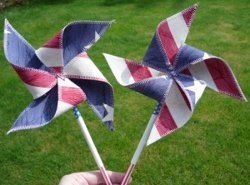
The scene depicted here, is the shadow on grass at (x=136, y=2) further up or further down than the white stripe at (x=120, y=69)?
further down

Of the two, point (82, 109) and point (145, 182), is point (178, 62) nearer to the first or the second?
point (145, 182)

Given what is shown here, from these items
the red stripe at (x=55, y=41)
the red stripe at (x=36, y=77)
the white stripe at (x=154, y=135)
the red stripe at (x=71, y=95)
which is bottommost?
the white stripe at (x=154, y=135)

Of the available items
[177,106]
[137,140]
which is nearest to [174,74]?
[177,106]

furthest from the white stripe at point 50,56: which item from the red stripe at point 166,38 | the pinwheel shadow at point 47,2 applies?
the pinwheel shadow at point 47,2

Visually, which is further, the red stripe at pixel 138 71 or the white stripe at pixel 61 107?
the red stripe at pixel 138 71

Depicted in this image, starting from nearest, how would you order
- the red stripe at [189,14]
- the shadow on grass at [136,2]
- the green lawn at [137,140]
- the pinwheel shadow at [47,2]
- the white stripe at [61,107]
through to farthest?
the white stripe at [61,107], the red stripe at [189,14], the green lawn at [137,140], the shadow on grass at [136,2], the pinwheel shadow at [47,2]

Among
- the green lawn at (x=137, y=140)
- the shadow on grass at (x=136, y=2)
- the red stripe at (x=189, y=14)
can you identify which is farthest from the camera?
the shadow on grass at (x=136, y=2)

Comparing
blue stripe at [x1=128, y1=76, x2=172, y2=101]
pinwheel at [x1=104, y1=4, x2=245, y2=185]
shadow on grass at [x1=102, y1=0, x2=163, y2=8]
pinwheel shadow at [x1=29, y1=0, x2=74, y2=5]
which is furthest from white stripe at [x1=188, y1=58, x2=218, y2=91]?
pinwheel shadow at [x1=29, y1=0, x2=74, y2=5]

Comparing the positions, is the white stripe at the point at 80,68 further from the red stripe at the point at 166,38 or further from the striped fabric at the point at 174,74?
the red stripe at the point at 166,38

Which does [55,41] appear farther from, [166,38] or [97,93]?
[166,38]
